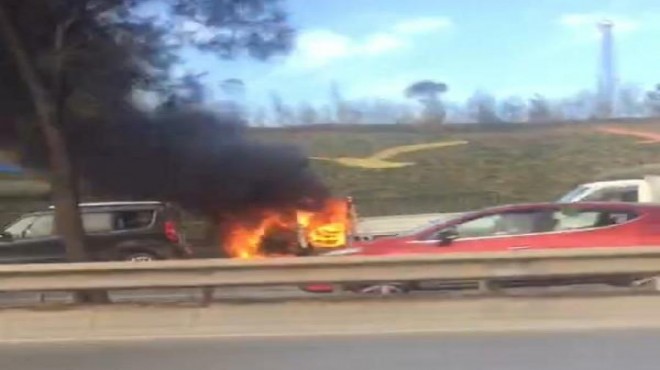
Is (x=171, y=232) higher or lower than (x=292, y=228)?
higher

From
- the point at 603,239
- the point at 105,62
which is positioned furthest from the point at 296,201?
the point at 603,239

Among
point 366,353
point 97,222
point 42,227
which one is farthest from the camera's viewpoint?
point 97,222

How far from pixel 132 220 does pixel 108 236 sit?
562 millimetres

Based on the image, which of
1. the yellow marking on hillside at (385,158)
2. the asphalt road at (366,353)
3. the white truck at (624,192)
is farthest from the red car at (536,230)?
the yellow marking on hillside at (385,158)

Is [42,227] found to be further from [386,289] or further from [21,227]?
[386,289]

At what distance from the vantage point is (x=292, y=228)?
75.5ft

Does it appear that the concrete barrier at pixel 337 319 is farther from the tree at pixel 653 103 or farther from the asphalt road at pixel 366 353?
the tree at pixel 653 103

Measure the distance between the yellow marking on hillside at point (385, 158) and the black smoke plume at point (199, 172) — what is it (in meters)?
4.28

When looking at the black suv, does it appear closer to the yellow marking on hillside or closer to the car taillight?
the car taillight

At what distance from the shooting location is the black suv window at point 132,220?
20266 mm

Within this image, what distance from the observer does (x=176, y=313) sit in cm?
1115

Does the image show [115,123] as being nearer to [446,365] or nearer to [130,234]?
[130,234]

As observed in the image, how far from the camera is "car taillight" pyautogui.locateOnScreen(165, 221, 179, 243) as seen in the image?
20.3 metres

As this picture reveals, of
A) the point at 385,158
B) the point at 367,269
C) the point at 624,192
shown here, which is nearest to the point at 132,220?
the point at 624,192
